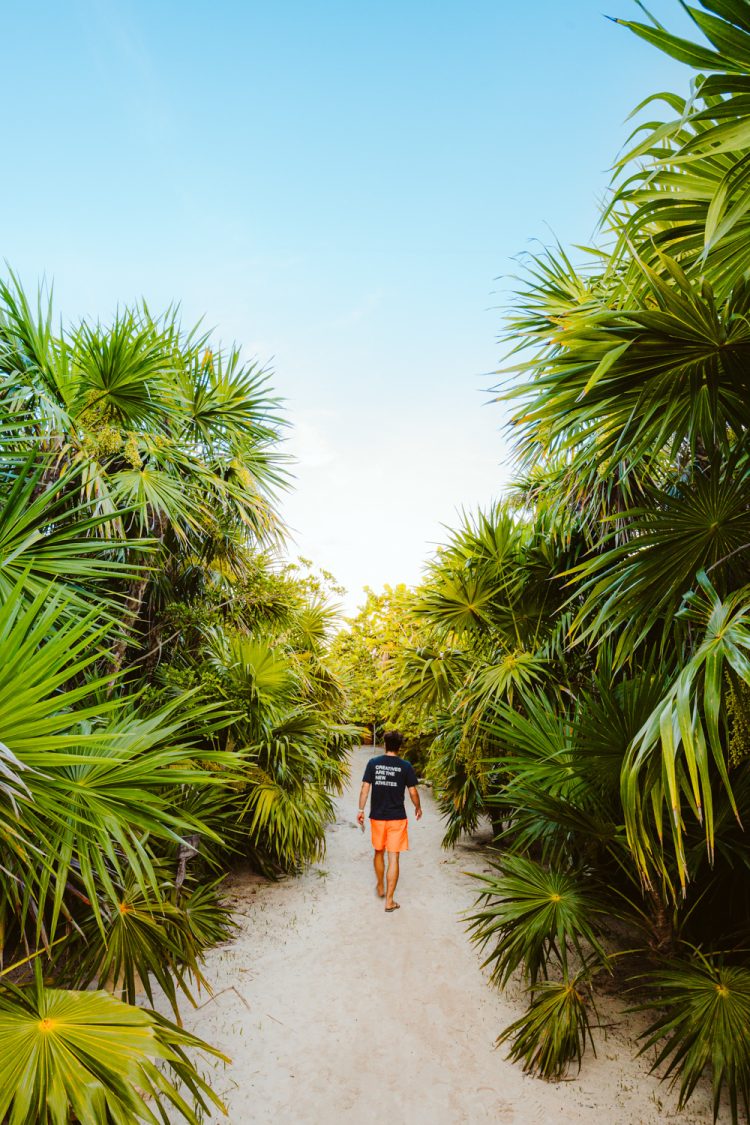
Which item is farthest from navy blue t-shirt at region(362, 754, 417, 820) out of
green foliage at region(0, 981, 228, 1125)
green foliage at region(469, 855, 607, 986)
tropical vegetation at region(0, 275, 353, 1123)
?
green foliage at region(0, 981, 228, 1125)

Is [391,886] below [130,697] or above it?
below

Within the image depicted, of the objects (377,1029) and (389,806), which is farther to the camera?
(389,806)

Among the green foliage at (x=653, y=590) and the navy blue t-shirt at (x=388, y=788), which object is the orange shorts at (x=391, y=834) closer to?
the navy blue t-shirt at (x=388, y=788)

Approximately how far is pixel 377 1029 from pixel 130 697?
2.76 m

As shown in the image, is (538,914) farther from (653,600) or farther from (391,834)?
(391,834)

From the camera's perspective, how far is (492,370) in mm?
2541

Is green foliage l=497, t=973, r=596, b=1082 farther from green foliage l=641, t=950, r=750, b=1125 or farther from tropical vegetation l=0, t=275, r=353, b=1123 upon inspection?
tropical vegetation l=0, t=275, r=353, b=1123

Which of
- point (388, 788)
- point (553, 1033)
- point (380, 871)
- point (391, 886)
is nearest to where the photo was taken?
point (553, 1033)

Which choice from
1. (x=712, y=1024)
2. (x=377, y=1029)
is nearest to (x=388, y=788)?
(x=377, y=1029)

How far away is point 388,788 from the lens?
518 cm

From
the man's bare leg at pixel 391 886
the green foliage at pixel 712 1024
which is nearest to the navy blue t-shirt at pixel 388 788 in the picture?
the man's bare leg at pixel 391 886

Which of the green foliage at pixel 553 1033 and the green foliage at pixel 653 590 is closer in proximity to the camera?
the green foliage at pixel 653 590

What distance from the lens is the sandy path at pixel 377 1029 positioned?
8.80ft

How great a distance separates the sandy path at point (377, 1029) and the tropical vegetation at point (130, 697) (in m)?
0.33
